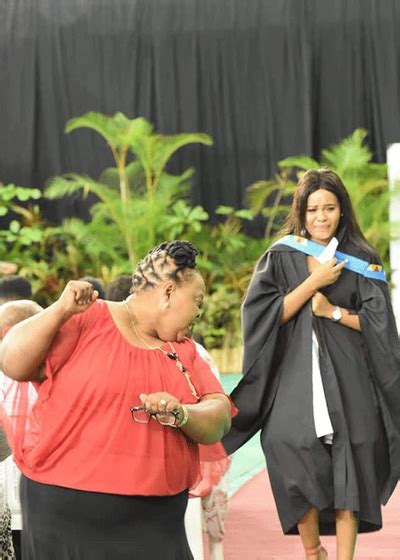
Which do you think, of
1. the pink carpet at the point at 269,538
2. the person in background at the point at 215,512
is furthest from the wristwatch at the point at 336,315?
the pink carpet at the point at 269,538

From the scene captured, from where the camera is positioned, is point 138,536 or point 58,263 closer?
point 138,536

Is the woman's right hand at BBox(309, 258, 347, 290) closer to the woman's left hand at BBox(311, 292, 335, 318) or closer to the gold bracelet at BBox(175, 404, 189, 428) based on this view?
the woman's left hand at BBox(311, 292, 335, 318)

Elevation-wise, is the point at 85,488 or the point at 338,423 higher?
the point at 85,488

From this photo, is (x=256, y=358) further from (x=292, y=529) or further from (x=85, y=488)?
(x=85, y=488)

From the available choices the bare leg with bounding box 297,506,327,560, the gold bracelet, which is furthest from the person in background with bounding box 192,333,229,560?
the gold bracelet

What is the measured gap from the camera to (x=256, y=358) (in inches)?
196

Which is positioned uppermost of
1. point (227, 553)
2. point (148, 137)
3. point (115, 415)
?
point (148, 137)

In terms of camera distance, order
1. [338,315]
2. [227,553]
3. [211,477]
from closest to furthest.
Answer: [211,477] → [338,315] → [227,553]

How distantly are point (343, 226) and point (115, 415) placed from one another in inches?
94.8

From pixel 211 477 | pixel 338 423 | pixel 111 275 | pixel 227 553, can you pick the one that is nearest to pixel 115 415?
pixel 211 477

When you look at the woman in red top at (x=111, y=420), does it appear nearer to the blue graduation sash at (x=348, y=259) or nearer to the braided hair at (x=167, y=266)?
the braided hair at (x=167, y=266)

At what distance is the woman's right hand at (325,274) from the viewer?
15.9 ft

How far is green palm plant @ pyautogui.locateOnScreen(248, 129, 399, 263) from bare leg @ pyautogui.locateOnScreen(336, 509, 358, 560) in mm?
9222

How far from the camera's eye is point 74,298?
2.80 meters
